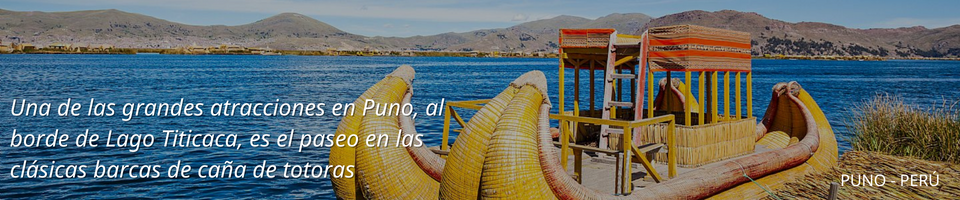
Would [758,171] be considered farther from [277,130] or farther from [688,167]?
[277,130]

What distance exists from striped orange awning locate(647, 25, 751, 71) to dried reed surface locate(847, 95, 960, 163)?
6312 millimetres

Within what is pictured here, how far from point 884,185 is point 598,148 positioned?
5112mm

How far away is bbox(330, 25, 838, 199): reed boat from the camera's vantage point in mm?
9031

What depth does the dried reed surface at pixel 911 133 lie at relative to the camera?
16703mm

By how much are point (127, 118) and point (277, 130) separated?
30.1 feet

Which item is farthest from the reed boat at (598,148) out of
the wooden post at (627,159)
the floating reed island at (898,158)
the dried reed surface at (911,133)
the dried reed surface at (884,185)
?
the dried reed surface at (911,133)

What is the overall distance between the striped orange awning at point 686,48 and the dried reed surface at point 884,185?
8.65 feet

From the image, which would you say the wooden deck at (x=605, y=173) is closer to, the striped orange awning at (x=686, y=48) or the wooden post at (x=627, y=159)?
the wooden post at (x=627, y=159)

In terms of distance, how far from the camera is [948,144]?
16547mm

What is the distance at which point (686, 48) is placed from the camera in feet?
42.9

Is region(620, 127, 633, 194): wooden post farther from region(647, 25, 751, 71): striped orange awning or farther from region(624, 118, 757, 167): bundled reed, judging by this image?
region(647, 25, 751, 71): striped orange awning

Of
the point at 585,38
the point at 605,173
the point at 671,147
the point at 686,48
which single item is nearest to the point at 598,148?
the point at 671,147

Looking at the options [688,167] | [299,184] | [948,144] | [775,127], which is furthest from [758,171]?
[299,184]

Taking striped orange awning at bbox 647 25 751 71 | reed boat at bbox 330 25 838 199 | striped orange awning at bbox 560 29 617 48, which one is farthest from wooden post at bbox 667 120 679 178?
striped orange awning at bbox 560 29 617 48
